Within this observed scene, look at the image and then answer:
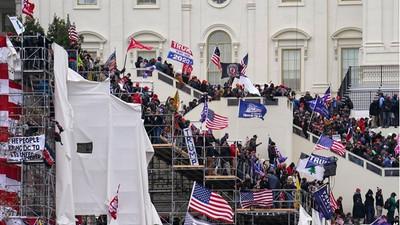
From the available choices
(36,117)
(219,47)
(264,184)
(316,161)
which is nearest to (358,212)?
(316,161)

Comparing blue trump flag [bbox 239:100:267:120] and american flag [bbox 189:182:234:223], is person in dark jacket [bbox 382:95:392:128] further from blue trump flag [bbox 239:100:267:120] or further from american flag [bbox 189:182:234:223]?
american flag [bbox 189:182:234:223]

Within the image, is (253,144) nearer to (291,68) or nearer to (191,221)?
(191,221)

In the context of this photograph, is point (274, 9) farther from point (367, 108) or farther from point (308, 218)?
point (308, 218)

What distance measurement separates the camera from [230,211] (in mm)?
112125

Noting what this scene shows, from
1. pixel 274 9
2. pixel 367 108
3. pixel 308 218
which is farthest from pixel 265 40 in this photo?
pixel 308 218

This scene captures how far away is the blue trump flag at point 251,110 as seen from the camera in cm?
12106

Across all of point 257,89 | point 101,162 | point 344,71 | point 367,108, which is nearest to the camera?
point 101,162

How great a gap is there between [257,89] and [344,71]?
18579 mm

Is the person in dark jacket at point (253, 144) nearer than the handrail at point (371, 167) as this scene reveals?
Yes

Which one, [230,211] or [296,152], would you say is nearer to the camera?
[230,211]

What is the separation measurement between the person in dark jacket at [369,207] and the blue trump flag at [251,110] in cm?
564

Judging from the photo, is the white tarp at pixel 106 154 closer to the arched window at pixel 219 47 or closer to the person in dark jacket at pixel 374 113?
the person in dark jacket at pixel 374 113

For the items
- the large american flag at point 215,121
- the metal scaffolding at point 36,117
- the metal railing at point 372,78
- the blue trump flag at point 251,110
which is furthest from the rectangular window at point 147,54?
the metal scaffolding at point 36,117

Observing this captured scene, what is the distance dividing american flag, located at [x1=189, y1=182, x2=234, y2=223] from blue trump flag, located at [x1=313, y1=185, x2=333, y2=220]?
466 centimetres
